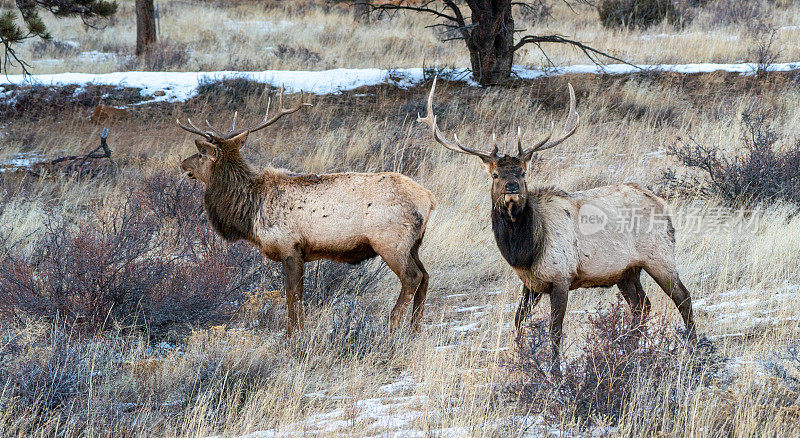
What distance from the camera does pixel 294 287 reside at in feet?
19.3

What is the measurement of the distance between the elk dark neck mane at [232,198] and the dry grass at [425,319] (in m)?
0.62

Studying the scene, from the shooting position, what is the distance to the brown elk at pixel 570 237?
5.02 meters

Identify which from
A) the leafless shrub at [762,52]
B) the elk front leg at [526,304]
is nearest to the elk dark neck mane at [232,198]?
the elk front leg at [526,304]

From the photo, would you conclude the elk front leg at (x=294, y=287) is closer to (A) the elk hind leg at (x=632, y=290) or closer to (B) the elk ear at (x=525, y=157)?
(B) the elk ear at (x=525, y=157)

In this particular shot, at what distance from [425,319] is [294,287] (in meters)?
1.15

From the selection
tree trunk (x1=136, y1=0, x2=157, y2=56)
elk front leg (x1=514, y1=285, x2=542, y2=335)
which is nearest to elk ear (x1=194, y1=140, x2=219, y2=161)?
elk front leg (x1=514, y1=285, x2=542, y2=335)

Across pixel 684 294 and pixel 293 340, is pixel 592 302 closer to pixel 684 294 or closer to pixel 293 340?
pixel 684 294

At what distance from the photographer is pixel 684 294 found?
17.2ft

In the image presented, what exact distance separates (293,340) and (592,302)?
2638 millimetres

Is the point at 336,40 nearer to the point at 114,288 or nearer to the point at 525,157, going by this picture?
the point at 114,288

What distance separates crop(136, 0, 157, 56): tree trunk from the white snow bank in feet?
12.7

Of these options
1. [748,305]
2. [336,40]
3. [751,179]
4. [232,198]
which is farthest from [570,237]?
[336,40]

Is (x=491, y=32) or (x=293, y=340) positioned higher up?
(x=491, y=32)

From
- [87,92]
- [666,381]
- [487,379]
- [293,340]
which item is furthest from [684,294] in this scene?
[87,92]
